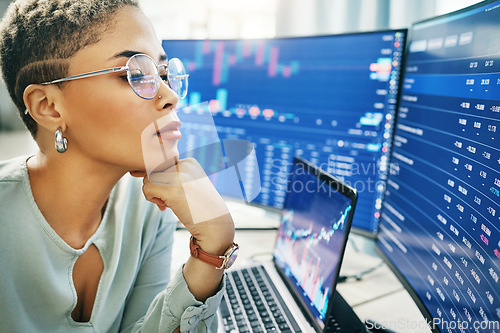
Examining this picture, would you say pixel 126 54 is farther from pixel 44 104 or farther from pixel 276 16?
pixel 276 16

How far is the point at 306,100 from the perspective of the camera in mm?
1099

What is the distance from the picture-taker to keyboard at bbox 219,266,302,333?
75 centimetres

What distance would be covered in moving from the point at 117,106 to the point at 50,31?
0.61 feet

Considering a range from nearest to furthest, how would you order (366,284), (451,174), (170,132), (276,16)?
(451,174) → (170,132) → (366,284) → (276,16)

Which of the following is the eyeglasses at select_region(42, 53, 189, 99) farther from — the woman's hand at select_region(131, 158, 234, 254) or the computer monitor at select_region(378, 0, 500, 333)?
the computer monitor at select_region(378, 0, 500, 333)

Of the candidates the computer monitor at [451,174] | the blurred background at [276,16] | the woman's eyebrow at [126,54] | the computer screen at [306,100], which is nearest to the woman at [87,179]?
the woman's eyebrow at [126,54]

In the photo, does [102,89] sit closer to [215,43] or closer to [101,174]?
[101,174]

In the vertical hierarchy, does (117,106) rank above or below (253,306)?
above

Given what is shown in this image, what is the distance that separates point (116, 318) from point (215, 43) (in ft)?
2.89

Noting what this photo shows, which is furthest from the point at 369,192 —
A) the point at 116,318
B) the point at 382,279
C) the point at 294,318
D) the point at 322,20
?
the point at 322,20

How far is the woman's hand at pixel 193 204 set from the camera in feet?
2.48

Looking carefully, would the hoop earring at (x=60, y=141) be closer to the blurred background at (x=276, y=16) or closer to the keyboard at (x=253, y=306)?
the blurred background at (x=276, y=16)

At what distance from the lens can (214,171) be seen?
1000 mm

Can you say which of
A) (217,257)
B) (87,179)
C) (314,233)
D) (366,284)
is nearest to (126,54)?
(87,179)
